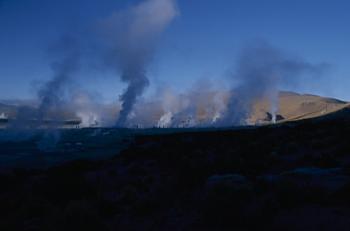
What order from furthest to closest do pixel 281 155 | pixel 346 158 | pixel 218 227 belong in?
pixel 281 155 → pixel 346 158 → pixel 218 227

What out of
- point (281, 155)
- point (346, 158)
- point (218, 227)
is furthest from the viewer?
point (281, 155)

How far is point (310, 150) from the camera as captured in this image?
78.1 feet

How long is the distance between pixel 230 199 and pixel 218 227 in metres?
0.82

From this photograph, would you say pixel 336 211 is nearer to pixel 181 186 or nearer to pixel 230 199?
pixel 230 199

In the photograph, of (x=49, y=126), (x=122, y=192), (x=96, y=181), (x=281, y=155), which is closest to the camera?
(x=122, y=192)

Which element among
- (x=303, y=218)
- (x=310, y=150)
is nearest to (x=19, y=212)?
(x=303, y=218)

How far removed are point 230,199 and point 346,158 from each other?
32.6 ft

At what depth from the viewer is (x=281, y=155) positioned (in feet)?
73.3

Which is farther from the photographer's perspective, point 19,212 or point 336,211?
point 19,212

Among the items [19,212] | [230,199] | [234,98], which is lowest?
[19,212]

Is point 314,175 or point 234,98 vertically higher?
point 234,98

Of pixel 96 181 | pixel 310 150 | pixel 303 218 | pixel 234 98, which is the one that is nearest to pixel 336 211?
pixel 303 218

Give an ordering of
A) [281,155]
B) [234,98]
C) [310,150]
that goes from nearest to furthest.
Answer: [281,155]
[310,150]
[234,98]

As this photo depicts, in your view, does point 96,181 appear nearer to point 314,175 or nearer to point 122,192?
point 122,192
